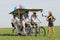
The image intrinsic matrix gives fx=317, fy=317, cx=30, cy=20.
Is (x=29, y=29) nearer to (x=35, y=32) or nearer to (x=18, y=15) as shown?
(x=35, y=32)

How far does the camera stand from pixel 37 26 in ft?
81.3

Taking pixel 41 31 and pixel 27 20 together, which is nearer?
pixel 41 31

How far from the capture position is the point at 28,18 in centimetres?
2594

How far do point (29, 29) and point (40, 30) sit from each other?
99 centimetres

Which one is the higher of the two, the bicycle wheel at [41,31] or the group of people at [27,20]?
the group of people at [27,20]

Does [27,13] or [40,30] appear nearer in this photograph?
[40,30]

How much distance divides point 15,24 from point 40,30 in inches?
118

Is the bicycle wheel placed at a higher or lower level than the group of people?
lower

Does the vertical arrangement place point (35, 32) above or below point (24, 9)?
below

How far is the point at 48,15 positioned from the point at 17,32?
11.1ft

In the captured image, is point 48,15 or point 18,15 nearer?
point 48,15

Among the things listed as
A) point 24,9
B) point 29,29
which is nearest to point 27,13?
point 24,9

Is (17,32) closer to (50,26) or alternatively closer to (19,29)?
(19,29)

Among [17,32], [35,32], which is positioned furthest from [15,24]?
[35,32]
